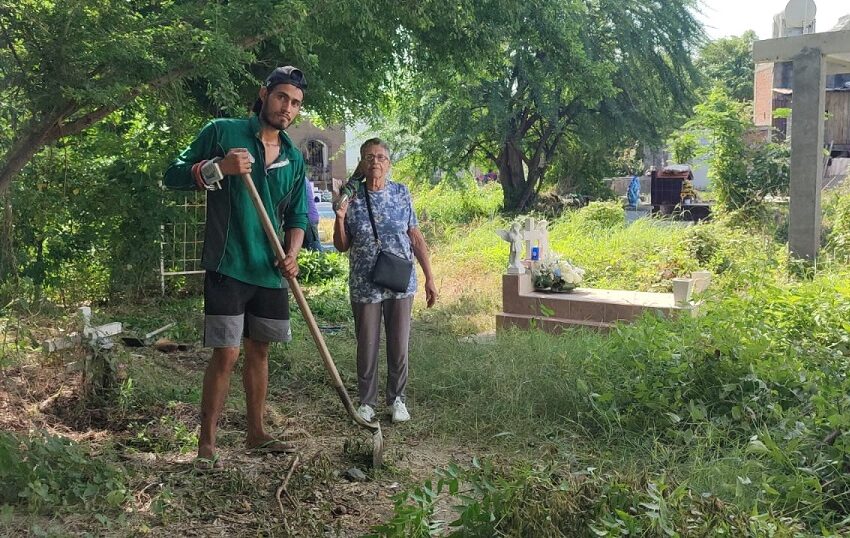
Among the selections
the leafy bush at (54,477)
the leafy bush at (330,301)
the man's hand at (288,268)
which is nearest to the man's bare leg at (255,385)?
the man's hand at (288,268)

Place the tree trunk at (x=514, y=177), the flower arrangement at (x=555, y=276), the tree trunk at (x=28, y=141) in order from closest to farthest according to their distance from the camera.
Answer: the tree trunk at (x=28, y=141) → the flower arrangement at (x=555, y=276) → the tree trunk at (x=514, y=177)

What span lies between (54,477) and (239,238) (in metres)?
1.29

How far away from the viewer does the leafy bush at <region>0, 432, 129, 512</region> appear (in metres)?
3.16

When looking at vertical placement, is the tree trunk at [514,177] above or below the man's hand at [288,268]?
above

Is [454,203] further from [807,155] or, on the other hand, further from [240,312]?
[240,312]

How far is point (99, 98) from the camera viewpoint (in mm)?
4371

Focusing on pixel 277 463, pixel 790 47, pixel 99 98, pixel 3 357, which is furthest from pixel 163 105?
pixel 790 47

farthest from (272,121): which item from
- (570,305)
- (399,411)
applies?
(570,305)

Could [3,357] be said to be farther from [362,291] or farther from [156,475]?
[362,291]

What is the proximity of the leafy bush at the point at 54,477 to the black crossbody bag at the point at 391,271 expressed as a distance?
1843 millimetres

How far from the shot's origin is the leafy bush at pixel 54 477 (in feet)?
10.4

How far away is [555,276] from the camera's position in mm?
7910

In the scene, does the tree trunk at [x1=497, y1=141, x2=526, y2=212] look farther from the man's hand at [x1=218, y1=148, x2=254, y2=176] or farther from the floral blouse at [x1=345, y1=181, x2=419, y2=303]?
the man's hand at [x1=218, y1=148, x2=254, y2=176]

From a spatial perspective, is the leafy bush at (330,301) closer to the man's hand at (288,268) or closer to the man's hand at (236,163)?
the man's hand at (288,268)
